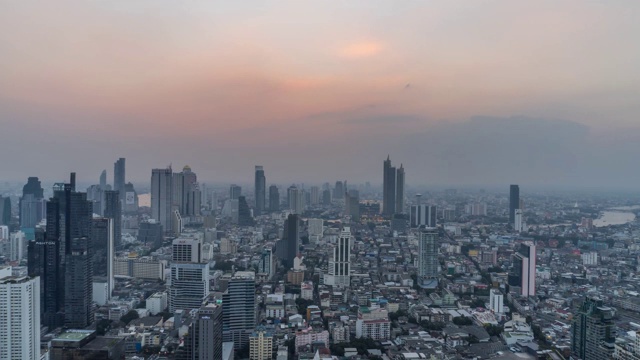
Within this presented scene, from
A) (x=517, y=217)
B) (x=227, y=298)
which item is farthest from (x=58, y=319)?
(x=517, y=217)

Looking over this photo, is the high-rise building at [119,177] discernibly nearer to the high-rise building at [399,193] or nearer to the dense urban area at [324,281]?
the dense urban area at [324,281]

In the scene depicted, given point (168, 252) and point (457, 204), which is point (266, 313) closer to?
point (168, 252)

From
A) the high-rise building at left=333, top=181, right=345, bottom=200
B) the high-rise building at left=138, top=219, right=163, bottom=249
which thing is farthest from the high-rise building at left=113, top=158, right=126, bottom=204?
the high-rise building at left=333, top=181, right=345, bottom=200

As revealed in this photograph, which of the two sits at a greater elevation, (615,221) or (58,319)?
(615,221)

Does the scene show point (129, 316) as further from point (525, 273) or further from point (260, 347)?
point (525, 273)

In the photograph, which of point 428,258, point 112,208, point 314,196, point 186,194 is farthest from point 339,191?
point 428,258
